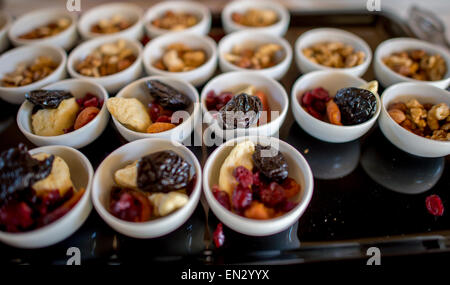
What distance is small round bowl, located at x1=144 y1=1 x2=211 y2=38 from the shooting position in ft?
4.21

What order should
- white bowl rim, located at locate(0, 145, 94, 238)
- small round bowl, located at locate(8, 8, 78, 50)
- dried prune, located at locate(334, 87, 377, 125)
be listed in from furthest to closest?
small round bowl, located at locate(8, 8, 78, 50), dried prune, located at locate(334, 87, 377, 125), white bowl rim, located at locate(0, 145, 94, 238)

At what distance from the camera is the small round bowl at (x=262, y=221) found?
0.69 metres

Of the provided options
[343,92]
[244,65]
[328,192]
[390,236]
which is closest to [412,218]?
[390,236]

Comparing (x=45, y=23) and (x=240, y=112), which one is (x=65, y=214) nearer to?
(x=240, y=112)

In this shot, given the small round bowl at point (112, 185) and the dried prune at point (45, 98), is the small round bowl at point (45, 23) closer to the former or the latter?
the dried prune at point (45, 98)

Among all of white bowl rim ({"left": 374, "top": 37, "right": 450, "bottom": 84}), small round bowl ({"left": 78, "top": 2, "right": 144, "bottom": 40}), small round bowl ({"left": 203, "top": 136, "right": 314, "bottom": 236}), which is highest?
small round bowl ({"left": 78, "top": 2, "right": 144, "bottom": 40})

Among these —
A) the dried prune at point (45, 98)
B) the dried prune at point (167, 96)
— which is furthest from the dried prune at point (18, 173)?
the dried prune at point (167, 96)

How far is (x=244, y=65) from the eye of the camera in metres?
1.12

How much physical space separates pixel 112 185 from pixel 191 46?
0.68 metres

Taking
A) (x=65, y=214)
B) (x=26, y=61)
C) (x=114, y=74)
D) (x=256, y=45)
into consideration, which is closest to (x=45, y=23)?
(x=26, y=61)

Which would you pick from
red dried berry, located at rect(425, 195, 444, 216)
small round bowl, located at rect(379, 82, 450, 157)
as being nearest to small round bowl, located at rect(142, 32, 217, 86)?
small round bowl, located at rect(379, 82, 450, 157)

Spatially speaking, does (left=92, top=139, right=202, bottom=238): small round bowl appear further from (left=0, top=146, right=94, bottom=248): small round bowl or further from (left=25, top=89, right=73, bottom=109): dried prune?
(left=25, top=89, right=73, bottom=109): dried prune

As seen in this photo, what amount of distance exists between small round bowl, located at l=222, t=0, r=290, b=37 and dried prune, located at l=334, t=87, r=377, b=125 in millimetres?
492
